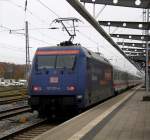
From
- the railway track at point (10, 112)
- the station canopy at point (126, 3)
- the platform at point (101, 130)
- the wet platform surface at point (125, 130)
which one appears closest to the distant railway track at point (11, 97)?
the railway track at point (10, 112)

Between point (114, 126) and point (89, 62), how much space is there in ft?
19.4

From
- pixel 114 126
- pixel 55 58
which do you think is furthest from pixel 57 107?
pixel 114 126

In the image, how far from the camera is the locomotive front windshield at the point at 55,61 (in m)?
16.6

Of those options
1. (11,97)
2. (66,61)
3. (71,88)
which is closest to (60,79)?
(71,88)

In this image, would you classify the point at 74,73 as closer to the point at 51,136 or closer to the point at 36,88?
the point at 36,88

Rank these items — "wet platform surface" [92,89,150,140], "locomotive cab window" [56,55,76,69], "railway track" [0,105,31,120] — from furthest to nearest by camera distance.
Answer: "railway track" [0,105,31,120] → "locomotive cab window" [56,55,76,69] → "wet platform surface" [92,89,150,140]

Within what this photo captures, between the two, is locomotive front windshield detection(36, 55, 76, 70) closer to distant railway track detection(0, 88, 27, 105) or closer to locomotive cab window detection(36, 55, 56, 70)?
locomotive cab window detection(36, 55, 56, 70)

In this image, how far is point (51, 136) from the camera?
10.1 m

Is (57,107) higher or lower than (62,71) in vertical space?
lower

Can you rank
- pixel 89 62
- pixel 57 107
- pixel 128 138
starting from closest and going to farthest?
pixel 128 138, pixel 57 107, pixel 89 62

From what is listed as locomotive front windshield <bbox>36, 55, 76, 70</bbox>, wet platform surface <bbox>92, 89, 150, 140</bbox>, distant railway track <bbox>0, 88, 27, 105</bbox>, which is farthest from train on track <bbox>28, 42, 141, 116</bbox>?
distant railway track <bbox>0, 88, 27, 105</bbox>

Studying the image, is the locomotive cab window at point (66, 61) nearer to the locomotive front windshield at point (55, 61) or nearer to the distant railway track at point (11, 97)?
the locomotive front windshield at point (55, 61)

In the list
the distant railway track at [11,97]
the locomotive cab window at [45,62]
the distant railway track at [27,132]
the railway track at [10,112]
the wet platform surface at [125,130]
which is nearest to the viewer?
the wet platform surface at [125,130]

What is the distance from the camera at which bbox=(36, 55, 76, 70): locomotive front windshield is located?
54.5ft
